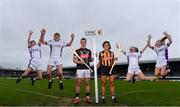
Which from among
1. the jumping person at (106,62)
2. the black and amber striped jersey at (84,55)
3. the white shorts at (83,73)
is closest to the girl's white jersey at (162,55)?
the jumping person at (106,62)

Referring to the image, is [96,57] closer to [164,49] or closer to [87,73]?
[87,73]

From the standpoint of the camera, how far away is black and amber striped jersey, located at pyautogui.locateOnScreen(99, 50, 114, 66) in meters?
16.0

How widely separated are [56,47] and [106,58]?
300cm

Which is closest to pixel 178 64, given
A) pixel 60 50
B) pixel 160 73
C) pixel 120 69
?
pixel 120 69

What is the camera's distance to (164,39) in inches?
814

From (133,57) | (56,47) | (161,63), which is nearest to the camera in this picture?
(56,47)

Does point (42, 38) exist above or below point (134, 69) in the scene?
above

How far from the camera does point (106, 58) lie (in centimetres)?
1605

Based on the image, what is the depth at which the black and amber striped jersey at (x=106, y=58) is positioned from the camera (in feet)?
52.6

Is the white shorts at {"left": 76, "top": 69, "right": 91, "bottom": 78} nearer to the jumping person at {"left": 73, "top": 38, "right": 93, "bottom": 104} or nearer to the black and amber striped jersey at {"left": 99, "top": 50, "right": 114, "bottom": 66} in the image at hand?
the jumping person at {"left": 73, "top": 38, "right": 93, "bottom": 104}

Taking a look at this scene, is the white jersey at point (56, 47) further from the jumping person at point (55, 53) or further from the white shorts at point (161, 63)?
the white shorts at point (161, 63)

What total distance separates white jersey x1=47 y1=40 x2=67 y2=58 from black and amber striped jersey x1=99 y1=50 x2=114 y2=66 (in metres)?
2.37

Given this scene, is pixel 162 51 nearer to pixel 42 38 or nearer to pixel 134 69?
pixel 134 69

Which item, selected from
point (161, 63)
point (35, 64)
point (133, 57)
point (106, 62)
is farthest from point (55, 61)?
point (161, 63)
